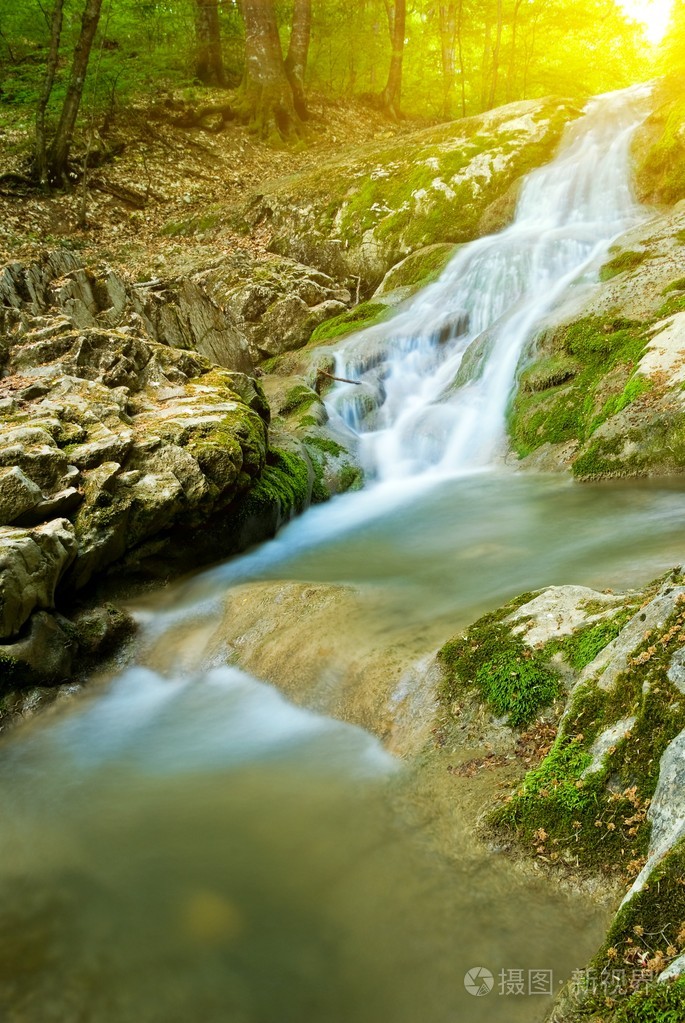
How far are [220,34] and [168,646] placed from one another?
2519 cm

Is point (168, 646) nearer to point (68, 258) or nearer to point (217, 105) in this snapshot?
point (68, 258)

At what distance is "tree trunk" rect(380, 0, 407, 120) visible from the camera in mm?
21703

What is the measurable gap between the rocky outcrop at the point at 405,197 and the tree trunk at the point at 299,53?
5.97 meters

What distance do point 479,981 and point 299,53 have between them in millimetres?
24907

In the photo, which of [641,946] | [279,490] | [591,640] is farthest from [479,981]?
[279,490]

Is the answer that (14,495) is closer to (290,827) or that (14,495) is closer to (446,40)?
(290,827)

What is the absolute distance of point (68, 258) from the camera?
399 inches

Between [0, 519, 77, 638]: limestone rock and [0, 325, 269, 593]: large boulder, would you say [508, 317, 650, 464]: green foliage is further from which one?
[0, 519, 77, 638]: limestone rock

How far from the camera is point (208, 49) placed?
2244 cm

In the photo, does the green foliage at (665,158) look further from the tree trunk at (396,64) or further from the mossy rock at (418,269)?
the tree trunk at (396,64)

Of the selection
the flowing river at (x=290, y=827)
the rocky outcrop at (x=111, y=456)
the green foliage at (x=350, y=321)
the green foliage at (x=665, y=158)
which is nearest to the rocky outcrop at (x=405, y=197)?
the green foliage at (x=350, y=321)

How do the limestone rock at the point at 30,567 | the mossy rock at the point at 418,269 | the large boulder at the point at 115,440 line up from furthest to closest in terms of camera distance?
1. the mossy rock at the point at 418,269
2. the large boulder at the point at 115,440
3. the limestone rock at the point at 30,567

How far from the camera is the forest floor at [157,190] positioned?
15.7m

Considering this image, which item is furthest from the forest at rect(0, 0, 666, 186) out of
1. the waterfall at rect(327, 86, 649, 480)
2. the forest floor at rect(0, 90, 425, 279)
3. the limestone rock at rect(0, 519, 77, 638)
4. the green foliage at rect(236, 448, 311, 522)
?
the limestone rock at rect(0, 519, 77, 638)
